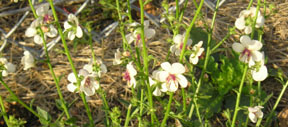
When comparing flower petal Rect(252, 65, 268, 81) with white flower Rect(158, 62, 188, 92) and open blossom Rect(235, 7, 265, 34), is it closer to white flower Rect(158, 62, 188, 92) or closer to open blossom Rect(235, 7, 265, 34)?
open blossom Rect(235, 7, 265, 34)

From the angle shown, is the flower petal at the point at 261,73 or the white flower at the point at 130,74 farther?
the flower petal at the point at 261,73

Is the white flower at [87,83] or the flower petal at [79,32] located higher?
the flower petal at [79,32]

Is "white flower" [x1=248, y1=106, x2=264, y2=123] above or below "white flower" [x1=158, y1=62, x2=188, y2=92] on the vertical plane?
below

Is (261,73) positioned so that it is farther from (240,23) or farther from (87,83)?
(87,83)

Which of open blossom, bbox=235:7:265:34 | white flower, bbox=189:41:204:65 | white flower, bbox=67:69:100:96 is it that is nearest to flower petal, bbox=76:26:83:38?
white flower, bbox=67:69:100:96

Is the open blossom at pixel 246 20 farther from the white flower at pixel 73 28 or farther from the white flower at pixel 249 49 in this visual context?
the white flower at pixel 73 28

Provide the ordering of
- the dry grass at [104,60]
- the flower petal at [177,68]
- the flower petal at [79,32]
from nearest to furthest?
the flower petal at [177,68], the flower petal at [79,32], the dry grass at [104,60]

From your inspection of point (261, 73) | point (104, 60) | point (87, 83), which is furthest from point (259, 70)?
point (104, 60)

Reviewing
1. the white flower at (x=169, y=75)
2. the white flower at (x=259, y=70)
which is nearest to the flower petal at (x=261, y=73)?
the white flower at (x=259, y=70)

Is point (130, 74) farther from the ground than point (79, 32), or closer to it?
closer to it

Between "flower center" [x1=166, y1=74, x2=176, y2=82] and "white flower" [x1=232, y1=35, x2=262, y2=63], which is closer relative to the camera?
"flower center" [x1=166, y1=74, x2=176, y2=82]

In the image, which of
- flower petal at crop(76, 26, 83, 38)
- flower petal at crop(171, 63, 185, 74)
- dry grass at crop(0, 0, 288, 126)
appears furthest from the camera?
dry grass at crop(0, 0, 288, 126)

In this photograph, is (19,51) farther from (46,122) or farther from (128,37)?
(128,37)
